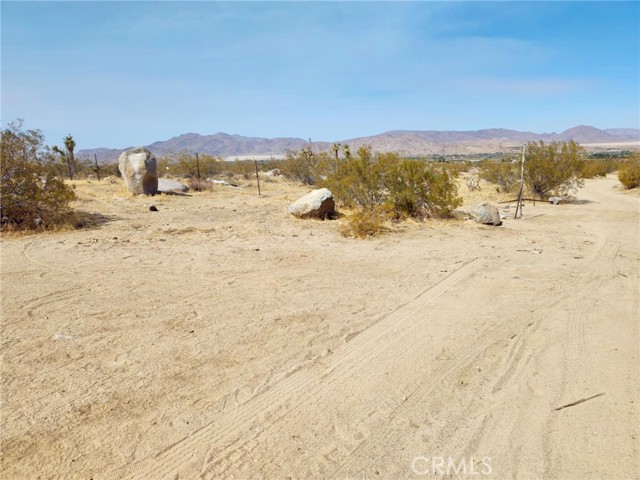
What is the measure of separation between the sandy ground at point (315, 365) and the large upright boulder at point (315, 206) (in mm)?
4196

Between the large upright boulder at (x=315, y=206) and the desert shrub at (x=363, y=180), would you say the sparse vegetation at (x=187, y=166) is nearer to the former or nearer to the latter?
the desert shrub at (x=363, y=180)

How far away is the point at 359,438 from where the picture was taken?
3186 mm

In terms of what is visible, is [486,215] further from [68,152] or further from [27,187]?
[68,152]

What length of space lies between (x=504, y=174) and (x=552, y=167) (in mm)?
3987

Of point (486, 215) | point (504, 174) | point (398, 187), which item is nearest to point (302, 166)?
point (504, 174)

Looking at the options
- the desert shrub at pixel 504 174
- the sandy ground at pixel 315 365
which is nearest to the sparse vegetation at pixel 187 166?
the desert shrub at pixel 504 174

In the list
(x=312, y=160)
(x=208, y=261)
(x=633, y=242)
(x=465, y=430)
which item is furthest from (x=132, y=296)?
(x=312, y=160)

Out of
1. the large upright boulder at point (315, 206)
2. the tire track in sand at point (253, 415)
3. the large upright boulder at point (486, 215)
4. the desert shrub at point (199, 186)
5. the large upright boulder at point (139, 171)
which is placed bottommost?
the tire track in sand at point (253, 415)

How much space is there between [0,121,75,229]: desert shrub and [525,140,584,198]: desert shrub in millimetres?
18755

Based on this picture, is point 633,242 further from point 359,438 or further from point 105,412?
point 105,412

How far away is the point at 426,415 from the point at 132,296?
4437mm

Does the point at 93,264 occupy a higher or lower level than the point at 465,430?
higher

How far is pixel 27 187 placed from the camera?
10.9m

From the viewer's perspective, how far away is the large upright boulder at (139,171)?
706 inches
